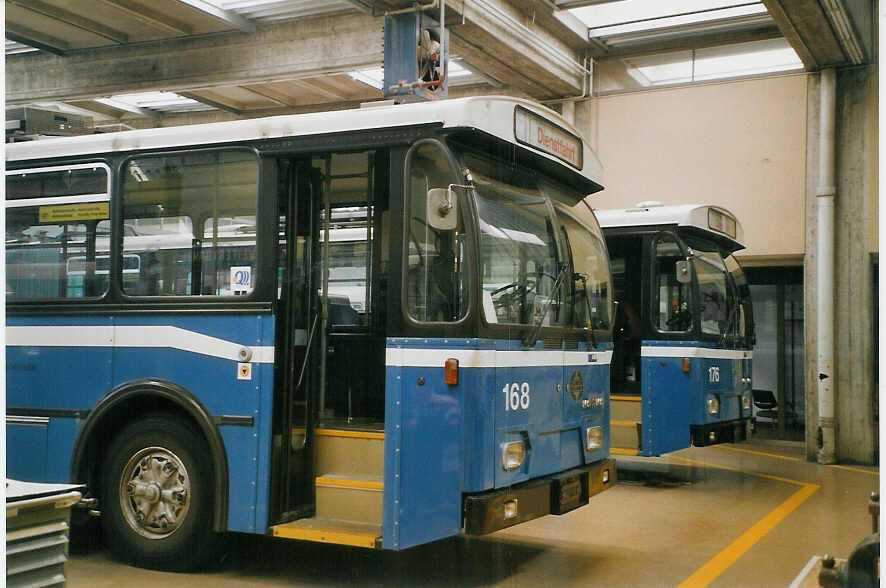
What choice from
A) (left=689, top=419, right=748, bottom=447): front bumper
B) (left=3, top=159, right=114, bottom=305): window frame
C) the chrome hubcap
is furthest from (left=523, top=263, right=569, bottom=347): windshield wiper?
(left=689, top=419, right=748, bottom=447): front bumper

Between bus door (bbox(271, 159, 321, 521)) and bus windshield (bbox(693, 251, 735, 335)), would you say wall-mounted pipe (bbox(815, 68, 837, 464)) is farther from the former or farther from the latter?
bus door (bbox(271, 159, 321, 521))

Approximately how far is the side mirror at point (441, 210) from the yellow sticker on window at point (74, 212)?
2.50 metres

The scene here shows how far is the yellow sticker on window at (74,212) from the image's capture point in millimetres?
6656

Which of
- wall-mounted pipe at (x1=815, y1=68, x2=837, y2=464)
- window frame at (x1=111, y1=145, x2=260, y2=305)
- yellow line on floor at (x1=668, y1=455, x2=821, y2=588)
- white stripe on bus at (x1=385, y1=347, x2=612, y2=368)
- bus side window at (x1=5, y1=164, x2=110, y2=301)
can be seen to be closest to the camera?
white stripe on bus at (x1=385, y1=347, x2=612, y2=368)

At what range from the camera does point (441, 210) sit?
541 cm

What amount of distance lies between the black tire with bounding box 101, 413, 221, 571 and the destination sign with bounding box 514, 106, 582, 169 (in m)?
2.79

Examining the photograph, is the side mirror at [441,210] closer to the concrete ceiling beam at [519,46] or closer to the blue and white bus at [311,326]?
the blue and white bus at [311,326]

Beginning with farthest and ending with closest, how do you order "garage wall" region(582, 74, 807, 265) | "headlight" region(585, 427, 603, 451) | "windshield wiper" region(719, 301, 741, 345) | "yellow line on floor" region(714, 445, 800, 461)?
"garage wall" region(582, 74, 807, 265) → "yellow line on floor" region(714, 445, 800, 461) → "windshield wiper" region(719, 301, 741, 345) → "headlight" region(585, 427, 603, 451)

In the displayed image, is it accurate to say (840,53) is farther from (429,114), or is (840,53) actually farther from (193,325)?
(193,325)

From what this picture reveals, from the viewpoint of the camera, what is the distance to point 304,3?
12.1m

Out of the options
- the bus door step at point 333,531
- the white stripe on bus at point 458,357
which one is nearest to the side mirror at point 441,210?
the white stripe on bus at point 458,357

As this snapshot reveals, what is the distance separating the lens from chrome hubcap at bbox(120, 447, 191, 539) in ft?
20.6

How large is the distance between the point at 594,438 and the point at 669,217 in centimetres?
411

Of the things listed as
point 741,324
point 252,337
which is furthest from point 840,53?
point 252,337
